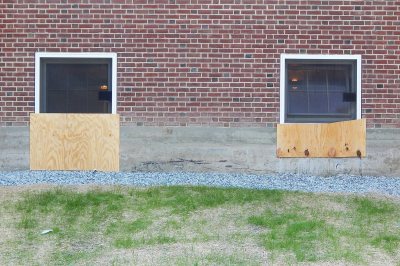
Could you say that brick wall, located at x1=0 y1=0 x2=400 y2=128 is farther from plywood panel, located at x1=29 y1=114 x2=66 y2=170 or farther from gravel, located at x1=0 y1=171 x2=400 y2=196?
gravel, located at x1=0 y1=171 x2=400 y2=196

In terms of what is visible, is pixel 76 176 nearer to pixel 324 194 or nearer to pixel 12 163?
pixel 12 163

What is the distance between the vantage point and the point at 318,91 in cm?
1248

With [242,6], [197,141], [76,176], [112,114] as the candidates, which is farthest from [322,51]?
[76,176]

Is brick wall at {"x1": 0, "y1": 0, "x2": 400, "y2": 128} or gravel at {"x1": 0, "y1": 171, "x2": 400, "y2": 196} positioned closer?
gravel at {"x1": 0, "y1": 171, "x2": 400, "y2": 196}

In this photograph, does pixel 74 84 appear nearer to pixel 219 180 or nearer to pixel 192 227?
pixel 219 180

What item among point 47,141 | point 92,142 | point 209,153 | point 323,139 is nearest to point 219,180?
point 209,153

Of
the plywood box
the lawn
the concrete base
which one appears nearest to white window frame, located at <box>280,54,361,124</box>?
the concrete base

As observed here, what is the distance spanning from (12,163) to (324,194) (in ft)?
17.3

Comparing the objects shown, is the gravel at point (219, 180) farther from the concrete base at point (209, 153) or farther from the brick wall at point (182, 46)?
the brick wall at point (182, 46)

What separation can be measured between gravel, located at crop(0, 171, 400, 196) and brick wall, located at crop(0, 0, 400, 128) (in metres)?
1.01

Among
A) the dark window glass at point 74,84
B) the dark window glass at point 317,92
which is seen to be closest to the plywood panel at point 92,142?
the dark window glass at point 74,84

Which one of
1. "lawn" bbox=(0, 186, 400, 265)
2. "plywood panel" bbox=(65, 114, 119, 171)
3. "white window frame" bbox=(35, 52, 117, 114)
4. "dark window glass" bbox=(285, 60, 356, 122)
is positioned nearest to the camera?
"lawn" bbox=(0, 186, 400, 265)

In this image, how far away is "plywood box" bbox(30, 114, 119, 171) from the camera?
40.0ft

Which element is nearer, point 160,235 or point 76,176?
point 160,235
